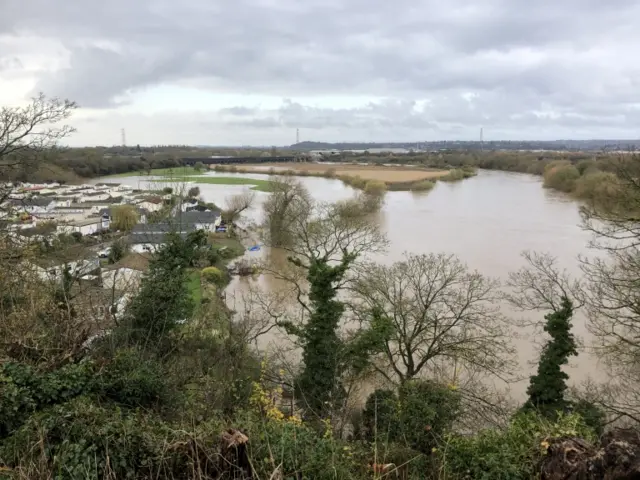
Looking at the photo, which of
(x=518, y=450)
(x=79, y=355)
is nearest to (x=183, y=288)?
(x=79, y=355)

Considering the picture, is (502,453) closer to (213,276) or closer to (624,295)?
(624,295)

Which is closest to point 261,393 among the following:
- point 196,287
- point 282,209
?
point 196,287

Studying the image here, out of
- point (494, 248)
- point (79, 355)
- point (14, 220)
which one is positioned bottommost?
point (494, 248)

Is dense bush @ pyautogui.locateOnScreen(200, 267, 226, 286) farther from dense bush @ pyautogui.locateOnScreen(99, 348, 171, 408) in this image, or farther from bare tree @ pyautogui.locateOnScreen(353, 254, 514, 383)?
dense bush @ pyautogui.locateOnScreen(99, 348, 171, 408)

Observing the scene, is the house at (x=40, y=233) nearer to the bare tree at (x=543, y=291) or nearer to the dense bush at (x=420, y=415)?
→ the dense bush at (x=420, y=415)

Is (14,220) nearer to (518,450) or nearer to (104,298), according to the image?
(104,298)

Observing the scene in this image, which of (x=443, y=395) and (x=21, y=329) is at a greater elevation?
(x=21, y=329)

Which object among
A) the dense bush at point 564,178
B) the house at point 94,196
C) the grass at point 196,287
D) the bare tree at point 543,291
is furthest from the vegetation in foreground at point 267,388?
the house at point 94,196
